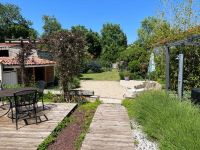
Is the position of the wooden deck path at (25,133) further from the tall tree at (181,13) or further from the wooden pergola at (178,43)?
the tall tree at (181,13)

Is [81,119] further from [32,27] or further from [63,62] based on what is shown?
[32,27]

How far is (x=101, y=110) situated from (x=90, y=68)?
107 ft

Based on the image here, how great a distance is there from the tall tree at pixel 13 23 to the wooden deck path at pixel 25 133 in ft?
166

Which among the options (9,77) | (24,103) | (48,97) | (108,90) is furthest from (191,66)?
(9,77)

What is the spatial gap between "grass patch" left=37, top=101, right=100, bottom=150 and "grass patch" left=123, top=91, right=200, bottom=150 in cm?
148

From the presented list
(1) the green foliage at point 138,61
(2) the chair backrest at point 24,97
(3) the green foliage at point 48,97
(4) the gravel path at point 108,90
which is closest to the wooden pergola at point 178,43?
(4) the gravel path at point 108,90

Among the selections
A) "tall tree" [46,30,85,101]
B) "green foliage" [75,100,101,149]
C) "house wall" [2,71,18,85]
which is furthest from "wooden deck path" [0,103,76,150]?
"house wall" [2,71,18,85]

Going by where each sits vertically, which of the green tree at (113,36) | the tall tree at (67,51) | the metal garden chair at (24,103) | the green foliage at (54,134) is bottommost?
the green foliage at (54,134)

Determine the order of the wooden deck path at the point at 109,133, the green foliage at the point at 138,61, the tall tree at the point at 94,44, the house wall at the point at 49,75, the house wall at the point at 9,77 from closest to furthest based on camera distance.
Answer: the wooden deck path at the point at 109,133 < the house wall at the point at 9,77 < the house wall at the point at 49,75 < the green foliage at the point at 138,61 < the tall tree at the point at 94,44

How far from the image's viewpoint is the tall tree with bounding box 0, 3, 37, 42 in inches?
2226

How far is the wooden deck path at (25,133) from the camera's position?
237 inches

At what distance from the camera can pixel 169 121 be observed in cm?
562

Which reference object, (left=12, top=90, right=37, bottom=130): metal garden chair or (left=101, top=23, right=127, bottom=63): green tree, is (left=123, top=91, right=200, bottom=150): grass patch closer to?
(left=12, top=90, right=37, bottom=130): metal garden chair

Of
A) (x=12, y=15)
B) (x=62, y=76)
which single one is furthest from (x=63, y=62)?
(x=12, y=15)
